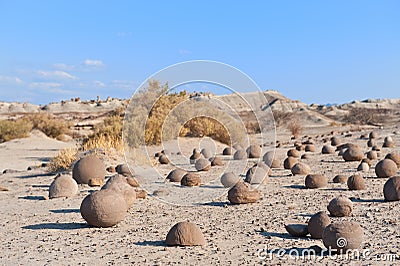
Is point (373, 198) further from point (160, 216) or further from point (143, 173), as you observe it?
point (143, 173)

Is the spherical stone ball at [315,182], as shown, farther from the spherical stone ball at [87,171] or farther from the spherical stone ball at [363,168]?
the spherical stone ball at [87,171]

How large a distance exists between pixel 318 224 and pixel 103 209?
9.89ft

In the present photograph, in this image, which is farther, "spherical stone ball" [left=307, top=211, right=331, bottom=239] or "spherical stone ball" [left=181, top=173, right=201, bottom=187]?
"spherical stone ball" [left=181, top=173, right=201, bottom=187]

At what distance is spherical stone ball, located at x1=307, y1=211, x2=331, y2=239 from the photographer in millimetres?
6281

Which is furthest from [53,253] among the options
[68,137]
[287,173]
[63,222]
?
[68,137]

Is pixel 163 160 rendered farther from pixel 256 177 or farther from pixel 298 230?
pixel 298 230

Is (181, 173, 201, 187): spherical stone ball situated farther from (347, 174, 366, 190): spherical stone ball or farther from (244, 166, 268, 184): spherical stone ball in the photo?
(347, 174, 366, 190): spherical stone ball

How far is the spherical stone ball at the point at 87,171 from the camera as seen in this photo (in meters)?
11.8

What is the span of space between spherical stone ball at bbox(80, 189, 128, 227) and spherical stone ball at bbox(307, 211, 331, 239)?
2.76 metres

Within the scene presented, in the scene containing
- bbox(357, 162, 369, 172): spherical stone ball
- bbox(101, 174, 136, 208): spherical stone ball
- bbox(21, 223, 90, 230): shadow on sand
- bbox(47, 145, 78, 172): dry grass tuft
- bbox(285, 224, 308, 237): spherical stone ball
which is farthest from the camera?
bbox(47, 145, 78, 172): dry grass tuft

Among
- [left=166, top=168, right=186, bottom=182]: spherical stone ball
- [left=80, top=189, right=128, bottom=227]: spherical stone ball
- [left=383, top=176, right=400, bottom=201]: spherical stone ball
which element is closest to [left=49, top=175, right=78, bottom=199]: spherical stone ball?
[left=166, top=168, right=186, bottom=182]: spherical stone ball

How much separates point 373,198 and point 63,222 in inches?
213

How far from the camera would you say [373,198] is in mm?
A: 9047

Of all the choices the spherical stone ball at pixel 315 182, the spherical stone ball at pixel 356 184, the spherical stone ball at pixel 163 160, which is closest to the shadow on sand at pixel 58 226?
the spherical stone ball at pixel 315 182
